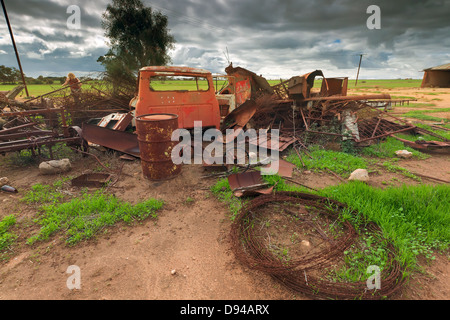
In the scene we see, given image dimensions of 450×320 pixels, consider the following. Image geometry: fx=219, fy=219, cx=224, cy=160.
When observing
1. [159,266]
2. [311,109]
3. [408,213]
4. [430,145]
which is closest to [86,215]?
[159,266]

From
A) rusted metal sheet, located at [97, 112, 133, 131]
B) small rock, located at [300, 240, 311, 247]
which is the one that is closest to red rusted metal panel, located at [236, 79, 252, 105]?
rusted metal sheet, located at [97, 112, 133, 131]

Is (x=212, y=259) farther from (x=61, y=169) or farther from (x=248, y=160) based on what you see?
(x=61, y=169)

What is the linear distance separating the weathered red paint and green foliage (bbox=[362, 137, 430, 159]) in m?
4.33

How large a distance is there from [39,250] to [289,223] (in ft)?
10.8

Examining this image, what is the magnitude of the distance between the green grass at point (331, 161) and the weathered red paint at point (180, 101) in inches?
93.9

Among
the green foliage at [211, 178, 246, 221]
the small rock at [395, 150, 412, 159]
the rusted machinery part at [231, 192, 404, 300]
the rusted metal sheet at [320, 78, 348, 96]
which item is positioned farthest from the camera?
the rusted metal sheet at [320, 78, 348, 96]

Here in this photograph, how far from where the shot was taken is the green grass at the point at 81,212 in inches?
117

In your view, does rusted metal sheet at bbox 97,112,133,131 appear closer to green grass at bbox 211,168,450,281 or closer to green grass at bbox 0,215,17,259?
green grass at bbox 0,215,17,259

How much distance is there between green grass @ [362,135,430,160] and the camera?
5872 millimetres

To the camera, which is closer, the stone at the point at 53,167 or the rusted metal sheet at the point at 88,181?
the rusted metal sheet at the point at 88,181

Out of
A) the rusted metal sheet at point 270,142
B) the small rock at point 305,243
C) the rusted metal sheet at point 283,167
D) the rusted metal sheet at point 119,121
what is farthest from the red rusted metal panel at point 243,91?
the small rock at point 305,243

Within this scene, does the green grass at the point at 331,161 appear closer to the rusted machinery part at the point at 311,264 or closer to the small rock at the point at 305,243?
the rusted machinery part at the point at 311,264
